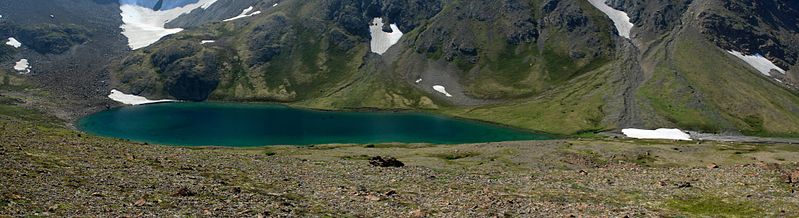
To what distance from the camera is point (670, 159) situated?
300ft

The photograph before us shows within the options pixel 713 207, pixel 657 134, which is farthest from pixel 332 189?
pixel 657 134

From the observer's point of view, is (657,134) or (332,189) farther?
(657,134)

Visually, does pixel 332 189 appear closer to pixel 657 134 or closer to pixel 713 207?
pixel 713 207

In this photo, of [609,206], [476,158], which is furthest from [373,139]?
[609,206]

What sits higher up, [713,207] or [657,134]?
[657,134]

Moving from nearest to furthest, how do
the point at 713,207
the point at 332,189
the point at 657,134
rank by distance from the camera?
the point at 713,207
the point at 332,189
the point at 657,134

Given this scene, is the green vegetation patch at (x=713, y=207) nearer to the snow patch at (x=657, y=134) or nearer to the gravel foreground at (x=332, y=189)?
the gravel foreground at (x=332, y=189)

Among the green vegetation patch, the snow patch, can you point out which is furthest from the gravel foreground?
the snow patch

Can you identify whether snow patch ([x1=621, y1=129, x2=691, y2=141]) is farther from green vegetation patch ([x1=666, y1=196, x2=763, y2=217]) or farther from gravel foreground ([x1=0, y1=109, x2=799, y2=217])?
green vegetation patch ([x1=666, y1=196, x2=763, y2=217])

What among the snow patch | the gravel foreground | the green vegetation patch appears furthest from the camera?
the snow patch

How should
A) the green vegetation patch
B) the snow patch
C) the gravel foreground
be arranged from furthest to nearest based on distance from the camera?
the snow patch < the green vegetation patch < the gravel foreground

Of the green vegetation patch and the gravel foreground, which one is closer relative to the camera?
the gravel foreground

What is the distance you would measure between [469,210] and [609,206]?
1037 centimetres

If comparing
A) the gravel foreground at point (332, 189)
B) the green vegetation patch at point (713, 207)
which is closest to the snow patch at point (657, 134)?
the gravel foreground at point (332, 189)
